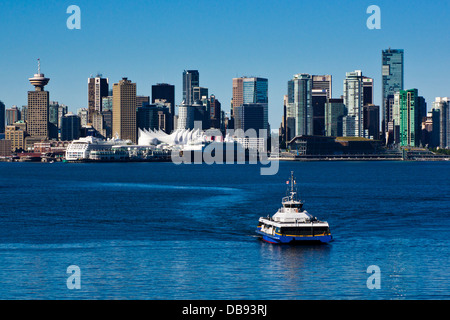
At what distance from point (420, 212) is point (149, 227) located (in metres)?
20.6

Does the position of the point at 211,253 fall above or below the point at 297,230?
below

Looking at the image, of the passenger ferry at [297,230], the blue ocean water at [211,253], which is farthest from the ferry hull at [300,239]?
the blue ocean water at [211,253]

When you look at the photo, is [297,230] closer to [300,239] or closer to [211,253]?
[300,239]

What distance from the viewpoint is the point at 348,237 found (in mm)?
38656

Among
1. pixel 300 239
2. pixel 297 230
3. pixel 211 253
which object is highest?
pixel 297 230

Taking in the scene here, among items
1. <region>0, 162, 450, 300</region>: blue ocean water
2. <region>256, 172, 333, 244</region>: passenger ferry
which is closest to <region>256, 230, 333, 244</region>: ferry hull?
<region>256, 172, 333, 244</region>: passenger ferry

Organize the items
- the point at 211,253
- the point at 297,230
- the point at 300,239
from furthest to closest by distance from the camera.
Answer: the point at 297,230
the point at 300,239
the point at 211,253

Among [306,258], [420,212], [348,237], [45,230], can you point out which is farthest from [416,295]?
[420,212]

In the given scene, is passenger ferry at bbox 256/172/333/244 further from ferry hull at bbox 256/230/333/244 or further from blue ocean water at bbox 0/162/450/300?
blue ocean water at bbox 0/162/450/300

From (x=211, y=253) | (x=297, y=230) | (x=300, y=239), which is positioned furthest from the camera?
(x=297, y=230)

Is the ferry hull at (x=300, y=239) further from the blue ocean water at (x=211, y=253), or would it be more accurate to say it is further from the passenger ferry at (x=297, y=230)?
the blue ocean water at (x=211, y=253)

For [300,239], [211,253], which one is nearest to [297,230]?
[300,239]

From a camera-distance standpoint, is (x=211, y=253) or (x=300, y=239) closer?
(x=211, y=253)
